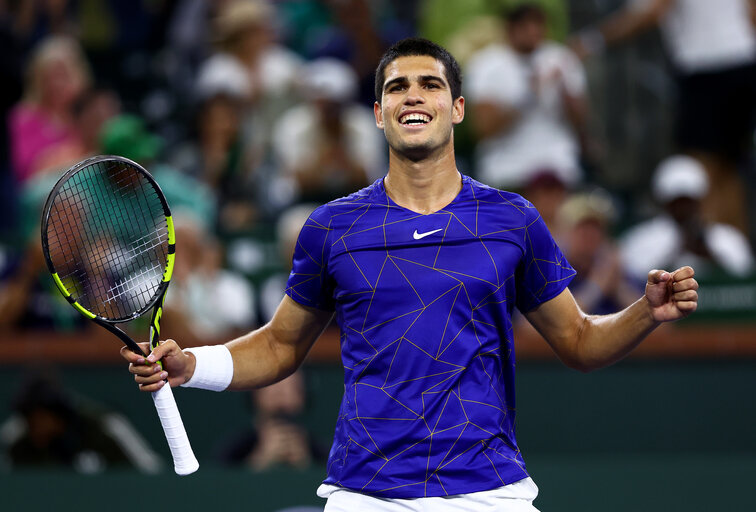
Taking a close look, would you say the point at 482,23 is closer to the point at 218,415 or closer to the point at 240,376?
the point at 218,415

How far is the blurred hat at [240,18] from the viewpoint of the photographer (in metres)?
8.70

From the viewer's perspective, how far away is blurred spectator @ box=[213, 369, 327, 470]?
622 centimetres

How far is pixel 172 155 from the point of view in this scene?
8.92 meters

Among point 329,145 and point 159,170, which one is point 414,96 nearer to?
point 329,145

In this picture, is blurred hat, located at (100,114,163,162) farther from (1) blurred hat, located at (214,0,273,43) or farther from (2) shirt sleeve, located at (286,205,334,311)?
(2) shirt sleeve, located at (286,205,334,311)

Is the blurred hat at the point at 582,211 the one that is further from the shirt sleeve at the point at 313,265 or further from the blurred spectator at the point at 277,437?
the shirt sleeve at the point at 313,265

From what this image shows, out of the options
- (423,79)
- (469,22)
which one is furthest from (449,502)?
(469,22)

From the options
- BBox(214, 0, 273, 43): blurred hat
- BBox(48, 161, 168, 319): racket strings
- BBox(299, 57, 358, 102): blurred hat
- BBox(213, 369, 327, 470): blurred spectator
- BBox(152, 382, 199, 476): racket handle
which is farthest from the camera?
BBox(214, 0, 273, 43): blurred hat

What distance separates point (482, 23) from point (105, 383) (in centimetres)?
366

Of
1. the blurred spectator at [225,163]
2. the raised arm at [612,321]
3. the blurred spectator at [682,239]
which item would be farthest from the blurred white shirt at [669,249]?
the raised arm at [612,321]

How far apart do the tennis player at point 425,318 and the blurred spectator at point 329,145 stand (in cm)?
420

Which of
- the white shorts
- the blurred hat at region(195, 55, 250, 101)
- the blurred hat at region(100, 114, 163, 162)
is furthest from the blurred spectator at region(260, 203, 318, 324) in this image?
the white shorts

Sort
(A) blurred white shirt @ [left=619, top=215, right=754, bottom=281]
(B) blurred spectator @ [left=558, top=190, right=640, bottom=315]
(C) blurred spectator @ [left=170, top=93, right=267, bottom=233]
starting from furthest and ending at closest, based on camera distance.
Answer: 1. (C) blurred spectator @ [left=170, top=93, right=267, bottom=233]
2. (A) blurred white shirt @ [left=619, top=215, right=754, bottom=281]
3. (B) blurred spectator @ [left=558, top=190, right=640, bottom=315]

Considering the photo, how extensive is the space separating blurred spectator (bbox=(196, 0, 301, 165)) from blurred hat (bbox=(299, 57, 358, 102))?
228 millimetres
